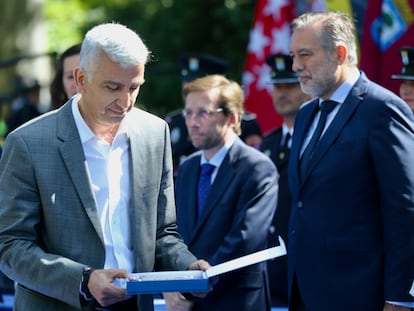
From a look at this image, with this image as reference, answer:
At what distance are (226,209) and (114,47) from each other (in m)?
1.92

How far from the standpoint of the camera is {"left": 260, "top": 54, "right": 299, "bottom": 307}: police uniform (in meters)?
6.34

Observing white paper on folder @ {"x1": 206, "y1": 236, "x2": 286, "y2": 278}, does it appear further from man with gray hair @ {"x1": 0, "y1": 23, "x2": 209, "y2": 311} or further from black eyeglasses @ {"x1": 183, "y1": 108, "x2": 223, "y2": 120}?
black eyeglasses @ {"x1": 183, "y1": 108, "x2": 223, "y2": 120}

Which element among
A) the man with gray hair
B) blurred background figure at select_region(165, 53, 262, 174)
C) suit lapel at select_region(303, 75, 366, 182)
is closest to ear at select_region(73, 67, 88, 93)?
the man with gray hair

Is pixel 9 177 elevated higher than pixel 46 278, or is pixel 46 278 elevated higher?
pixel 9 177

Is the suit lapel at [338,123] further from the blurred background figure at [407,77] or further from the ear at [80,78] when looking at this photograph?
the ear at [80,78]

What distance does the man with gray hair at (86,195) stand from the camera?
3.75 m

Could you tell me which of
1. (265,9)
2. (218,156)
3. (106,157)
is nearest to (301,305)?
(218,156)

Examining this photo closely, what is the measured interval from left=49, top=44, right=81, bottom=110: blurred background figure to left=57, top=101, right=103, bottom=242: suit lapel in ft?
7.42

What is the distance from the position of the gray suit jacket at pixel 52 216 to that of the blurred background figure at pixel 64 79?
89.5 inches

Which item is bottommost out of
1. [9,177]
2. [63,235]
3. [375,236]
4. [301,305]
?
[301,305]

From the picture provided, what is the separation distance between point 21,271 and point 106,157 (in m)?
0.55

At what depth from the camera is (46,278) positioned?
3.75 m

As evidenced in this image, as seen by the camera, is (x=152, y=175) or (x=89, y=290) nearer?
(x=89, y=290)

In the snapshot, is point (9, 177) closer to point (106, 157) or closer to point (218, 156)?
point (106, 157)
